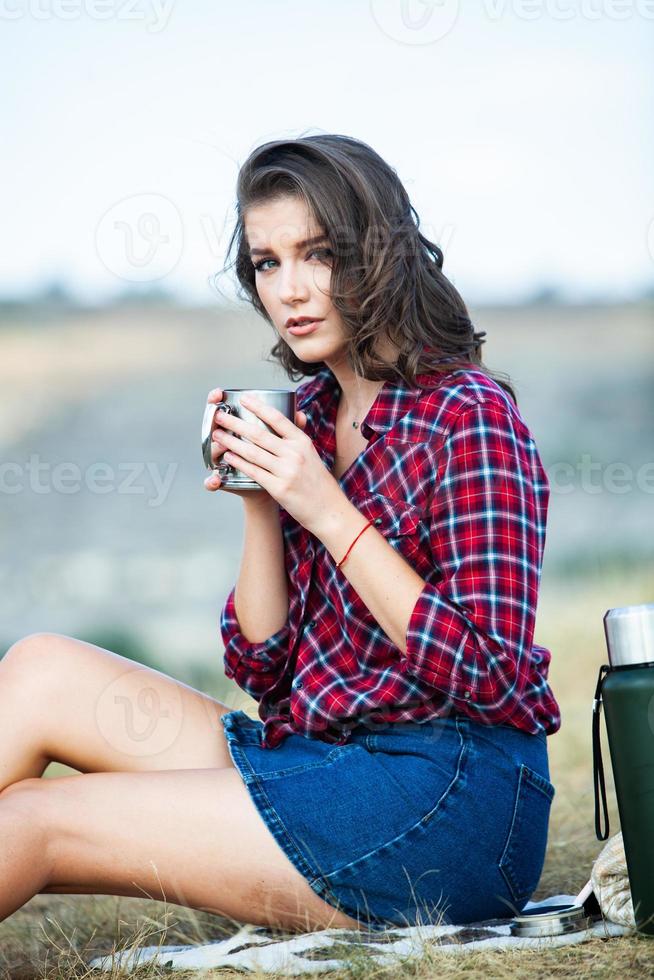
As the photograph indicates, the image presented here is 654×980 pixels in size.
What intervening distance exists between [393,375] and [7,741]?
0.79m

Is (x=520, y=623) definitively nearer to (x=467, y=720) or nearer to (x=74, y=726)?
(x=467, y=720)

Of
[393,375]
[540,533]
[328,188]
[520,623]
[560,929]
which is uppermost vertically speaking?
[328,188]

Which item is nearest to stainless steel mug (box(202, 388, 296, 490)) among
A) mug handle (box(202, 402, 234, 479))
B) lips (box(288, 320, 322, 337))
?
mug handle (box(202, 402, 234, 479))

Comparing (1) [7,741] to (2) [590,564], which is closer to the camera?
(1) [7,741]

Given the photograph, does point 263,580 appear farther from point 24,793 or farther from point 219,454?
point 24,793

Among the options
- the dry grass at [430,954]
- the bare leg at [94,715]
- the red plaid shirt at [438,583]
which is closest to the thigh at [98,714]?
the bare leg at [94,715]

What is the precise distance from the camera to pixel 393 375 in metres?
1.84

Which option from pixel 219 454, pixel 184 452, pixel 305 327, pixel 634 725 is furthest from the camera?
pixel 184 452

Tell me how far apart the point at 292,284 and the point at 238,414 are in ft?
0.80

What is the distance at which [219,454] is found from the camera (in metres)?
1.72

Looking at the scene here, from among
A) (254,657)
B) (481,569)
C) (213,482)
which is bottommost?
(254,657)

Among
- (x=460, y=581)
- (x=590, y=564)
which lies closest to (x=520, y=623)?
(x=460, y=581)

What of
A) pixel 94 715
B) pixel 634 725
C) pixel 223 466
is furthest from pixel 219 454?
pixel 634 725

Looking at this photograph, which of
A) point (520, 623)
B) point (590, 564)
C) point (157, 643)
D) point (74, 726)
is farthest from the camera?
point (590, 564)
